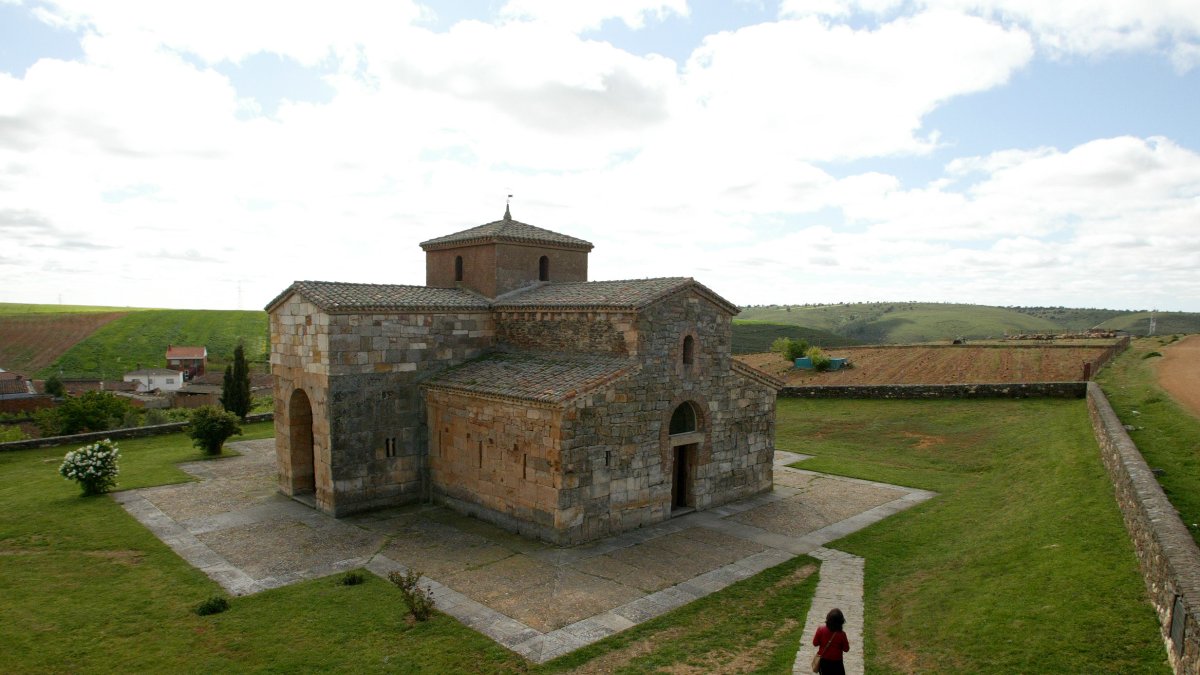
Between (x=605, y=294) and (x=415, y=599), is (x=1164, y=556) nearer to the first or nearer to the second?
(x=415, y=599)

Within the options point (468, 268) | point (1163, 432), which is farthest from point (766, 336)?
point (1163, 432)

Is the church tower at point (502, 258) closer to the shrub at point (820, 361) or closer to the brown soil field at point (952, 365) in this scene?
the brown soil field at point (952, 365)

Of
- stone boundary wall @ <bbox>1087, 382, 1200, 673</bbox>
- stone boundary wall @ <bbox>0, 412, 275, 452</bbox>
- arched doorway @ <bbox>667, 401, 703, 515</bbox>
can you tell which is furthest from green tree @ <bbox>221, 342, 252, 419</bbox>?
stone boundary wall @ <bbox>1087, 382, 1200, 673</bbox>

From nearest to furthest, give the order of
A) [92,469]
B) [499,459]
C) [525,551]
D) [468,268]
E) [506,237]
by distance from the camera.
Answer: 1. [525,551]
2. [499,459]
3. [92,469]
4. [506,237]
5. [468,268]

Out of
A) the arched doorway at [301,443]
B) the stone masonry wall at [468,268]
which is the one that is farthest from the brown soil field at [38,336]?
the arched doorway at [301,443]

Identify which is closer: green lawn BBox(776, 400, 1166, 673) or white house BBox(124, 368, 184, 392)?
green lawn BBox(776, 400, 1166, 673)

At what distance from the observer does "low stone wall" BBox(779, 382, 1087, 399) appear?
25.1 m

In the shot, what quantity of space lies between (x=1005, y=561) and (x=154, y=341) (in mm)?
88809

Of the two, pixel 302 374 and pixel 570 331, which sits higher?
pixel 570 331

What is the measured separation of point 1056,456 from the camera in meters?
17.1

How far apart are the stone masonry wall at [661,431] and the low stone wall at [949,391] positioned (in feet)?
42.2

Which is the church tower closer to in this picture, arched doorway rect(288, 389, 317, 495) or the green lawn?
arched doorway rect(288, 389, 317, 495)

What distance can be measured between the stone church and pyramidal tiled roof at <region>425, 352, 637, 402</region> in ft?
0.19

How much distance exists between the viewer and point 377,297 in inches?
656
